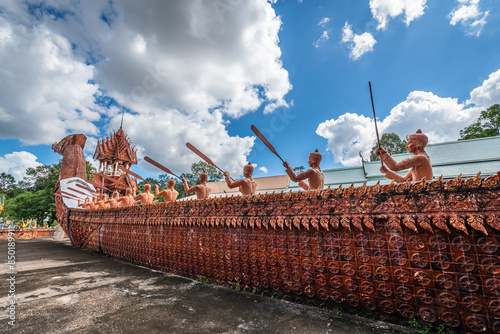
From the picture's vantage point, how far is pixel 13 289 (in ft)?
11.7

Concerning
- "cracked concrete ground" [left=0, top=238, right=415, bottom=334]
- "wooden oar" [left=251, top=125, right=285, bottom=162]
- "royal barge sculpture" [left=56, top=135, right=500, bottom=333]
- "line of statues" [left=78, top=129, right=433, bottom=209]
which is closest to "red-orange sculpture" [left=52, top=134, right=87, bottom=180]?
"cracked concrete ground" [left=0, top=238, right=415, bottom=334]

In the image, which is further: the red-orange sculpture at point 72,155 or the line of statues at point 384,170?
the red-orange sculpture at point 72,155

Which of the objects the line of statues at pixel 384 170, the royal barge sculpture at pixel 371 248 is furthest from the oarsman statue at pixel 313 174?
the royal barge sculpture at pixel 371 248

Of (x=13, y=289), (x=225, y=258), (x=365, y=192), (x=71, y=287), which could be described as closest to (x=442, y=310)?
(x=365, y=192)

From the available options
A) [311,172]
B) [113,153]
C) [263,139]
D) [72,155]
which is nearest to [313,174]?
[311,172]

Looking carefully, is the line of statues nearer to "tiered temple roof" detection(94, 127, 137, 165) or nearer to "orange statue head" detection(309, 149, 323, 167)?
"orange statue head" detection(309, 149, 323, 167)

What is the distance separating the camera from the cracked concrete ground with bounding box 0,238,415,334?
2.31 metres

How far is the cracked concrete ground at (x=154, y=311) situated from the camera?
231 centimetres

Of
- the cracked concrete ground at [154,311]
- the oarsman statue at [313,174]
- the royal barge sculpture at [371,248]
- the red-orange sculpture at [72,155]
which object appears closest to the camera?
the royal barge sculpture at [371,248]

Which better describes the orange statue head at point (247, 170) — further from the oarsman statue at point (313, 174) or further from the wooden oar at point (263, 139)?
the oarsman statue at point (313, 174)

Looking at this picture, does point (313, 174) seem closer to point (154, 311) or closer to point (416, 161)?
point (416, 161)

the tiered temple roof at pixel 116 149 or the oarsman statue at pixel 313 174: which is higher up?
the tiered temple roof at pixel 116 149

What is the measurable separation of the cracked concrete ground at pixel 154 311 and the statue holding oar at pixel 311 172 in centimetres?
173

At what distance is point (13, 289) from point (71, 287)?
2.76 ft
